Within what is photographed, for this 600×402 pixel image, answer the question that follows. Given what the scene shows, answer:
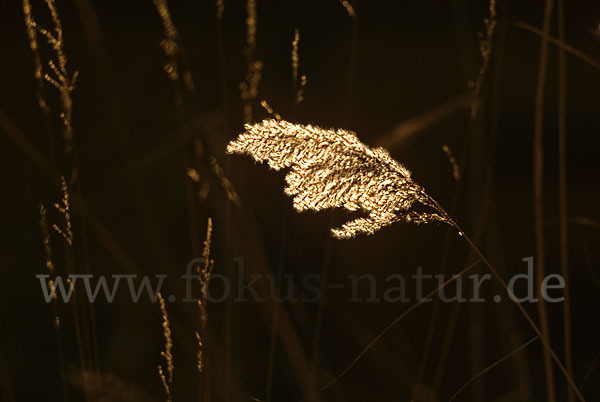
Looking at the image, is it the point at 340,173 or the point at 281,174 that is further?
the point at 281,174

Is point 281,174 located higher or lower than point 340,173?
higher

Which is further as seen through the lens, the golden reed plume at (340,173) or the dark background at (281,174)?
the dark background at (281,174)

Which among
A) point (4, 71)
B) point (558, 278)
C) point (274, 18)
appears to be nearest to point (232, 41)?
point (274, 18)

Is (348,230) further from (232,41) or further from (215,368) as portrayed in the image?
(232,41)

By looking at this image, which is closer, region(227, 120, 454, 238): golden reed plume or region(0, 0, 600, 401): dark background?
region(227, 120, 454, 238): golden reed plume
